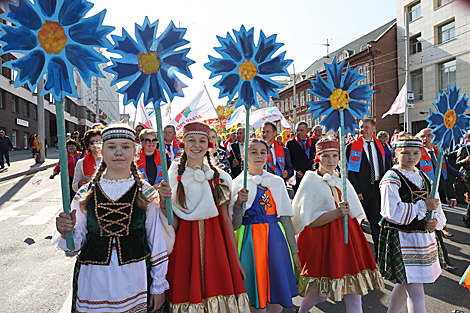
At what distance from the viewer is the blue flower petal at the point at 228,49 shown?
3.04 meters

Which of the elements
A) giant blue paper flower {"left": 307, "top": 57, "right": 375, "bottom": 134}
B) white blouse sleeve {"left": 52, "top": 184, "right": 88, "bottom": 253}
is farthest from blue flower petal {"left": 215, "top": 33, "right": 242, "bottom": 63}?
white blouse sleeve {"left": 52, "top": 184, "right": 88, "bottom": 253}

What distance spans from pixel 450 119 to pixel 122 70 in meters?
3.33

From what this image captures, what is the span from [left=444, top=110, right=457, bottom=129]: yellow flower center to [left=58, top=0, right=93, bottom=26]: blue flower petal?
3.53 metres

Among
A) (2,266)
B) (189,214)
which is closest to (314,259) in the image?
(189,214)

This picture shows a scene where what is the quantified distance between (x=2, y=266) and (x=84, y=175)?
5.29 feet

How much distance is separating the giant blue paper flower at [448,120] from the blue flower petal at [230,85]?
2.12 m

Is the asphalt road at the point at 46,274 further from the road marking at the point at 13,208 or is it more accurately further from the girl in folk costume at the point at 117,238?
the girl in folk costume at the point at 117,238

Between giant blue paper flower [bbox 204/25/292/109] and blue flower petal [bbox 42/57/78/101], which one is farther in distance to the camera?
giant blue paper flower [bbox 204/25/292/109]

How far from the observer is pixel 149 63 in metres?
2.52

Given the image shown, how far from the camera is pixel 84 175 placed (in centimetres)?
536

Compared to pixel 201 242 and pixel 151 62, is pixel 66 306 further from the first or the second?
pixel 151 62

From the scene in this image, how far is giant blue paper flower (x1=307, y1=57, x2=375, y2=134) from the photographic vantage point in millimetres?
3594

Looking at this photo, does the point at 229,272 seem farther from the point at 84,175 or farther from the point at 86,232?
the point at 84,175

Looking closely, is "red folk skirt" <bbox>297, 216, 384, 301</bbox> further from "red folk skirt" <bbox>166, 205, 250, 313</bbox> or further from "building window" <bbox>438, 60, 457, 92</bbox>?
"building window" <bbox>438, 60, 457, 92</bbox>
